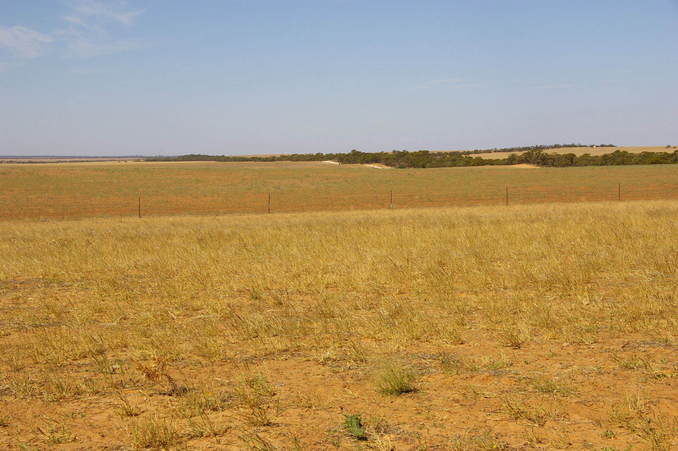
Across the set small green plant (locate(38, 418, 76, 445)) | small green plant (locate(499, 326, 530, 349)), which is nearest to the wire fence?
small green plant (locate(499, 326, 530, 349))

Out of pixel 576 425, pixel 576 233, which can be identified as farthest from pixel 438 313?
pixel 576 233

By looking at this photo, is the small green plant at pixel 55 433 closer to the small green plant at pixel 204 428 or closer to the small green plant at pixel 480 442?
the small green plant at pixel 204 428

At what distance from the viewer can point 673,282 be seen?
30.6 ft

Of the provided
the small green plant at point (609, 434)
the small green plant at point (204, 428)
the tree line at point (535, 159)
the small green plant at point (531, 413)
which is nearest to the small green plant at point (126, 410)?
the small green plant at point (204, 428)

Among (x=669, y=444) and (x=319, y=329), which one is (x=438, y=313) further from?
(x=669, y=444)

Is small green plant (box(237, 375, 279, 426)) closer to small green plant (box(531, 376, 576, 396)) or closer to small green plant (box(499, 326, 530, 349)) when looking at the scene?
small green plant (box(531, 376, 576, 396))

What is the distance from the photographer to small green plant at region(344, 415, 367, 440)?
461 centimetres

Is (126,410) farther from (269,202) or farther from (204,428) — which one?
(269,202)

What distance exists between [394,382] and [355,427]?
0.91 metres

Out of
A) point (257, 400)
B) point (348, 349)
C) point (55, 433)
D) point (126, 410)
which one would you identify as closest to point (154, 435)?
point (126, 410)

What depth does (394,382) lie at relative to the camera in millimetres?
5488

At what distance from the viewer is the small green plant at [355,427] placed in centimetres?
461

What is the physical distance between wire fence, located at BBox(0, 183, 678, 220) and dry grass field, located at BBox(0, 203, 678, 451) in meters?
22.9

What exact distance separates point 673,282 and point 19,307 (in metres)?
10.2
